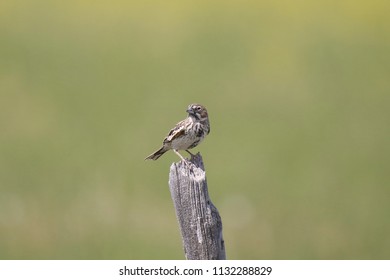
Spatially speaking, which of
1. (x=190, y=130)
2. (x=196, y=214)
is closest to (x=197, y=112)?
(x=190, y=130)

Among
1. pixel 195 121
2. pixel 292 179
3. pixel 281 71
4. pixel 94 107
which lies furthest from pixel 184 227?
pixel 281 71

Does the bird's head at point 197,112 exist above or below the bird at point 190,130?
above

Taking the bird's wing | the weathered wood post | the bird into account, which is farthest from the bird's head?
the weathered wood post

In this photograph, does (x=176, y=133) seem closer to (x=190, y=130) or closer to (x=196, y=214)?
(x=190, y=130)

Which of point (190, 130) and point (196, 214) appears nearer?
point (196, 214)

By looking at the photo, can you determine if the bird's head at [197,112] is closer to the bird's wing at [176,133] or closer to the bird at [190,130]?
the bird at [190,130]

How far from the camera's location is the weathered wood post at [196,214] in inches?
241

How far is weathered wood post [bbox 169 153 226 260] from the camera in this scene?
6.12 meters

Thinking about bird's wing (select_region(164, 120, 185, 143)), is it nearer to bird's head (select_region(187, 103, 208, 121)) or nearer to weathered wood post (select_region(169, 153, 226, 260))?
bird's head (select_region(187, 103, 208, 121))

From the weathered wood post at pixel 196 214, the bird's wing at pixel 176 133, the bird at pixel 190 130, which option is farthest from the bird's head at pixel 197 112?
the weathered wood post at pixel 196 214

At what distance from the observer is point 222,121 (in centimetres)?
1250

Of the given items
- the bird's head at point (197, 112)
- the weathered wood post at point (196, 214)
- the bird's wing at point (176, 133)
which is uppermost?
the bird's head at point (197, 112)

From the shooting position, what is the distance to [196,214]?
241 inches

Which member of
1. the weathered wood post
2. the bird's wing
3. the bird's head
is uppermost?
the bird's head
